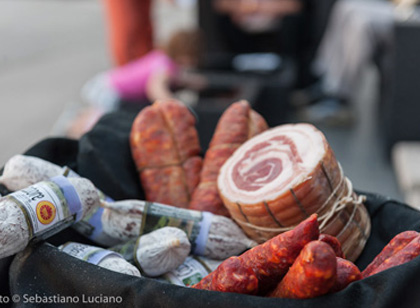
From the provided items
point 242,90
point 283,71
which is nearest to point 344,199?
point 242,90

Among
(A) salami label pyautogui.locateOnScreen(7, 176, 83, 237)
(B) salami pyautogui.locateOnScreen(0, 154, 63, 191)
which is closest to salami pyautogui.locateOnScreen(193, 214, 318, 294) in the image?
(A) salami label pyautogui.locateOnScreen(7, 176, 83, 237)

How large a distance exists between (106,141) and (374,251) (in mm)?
615

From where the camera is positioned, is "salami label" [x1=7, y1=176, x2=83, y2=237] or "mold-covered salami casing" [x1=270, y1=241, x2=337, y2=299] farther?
"salami label" [x1=7, y1=176, x2=83, y2=237]

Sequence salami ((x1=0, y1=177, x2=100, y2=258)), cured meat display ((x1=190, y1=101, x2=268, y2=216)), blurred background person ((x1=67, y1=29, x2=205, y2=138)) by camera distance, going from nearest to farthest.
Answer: salami ((x1=0, y1=177, x2=100, y2=258)), cured meat display ((x1=190, y1=101, x2=268, y2=216)), blurred background person ((x1=67, y1=29, x2=205, y2=138))

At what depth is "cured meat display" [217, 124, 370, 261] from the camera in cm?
92

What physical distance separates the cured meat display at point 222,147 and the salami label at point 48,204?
28cm

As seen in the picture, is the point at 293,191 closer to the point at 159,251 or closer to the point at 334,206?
the point at 334,206

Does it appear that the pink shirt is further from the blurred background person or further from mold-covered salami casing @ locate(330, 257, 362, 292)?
mold-covered salami casing @ locate(330, 257, 362, 292)

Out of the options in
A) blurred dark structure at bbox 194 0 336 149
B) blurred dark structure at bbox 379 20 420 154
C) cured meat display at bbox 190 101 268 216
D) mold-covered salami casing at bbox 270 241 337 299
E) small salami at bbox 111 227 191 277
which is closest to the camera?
mold-covered salami casing at bbox 270 241 337 299

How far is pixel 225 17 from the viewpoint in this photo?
3.73 metres

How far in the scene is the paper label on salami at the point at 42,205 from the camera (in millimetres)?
807

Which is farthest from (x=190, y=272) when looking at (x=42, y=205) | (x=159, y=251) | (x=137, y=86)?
(x=137, y=86)

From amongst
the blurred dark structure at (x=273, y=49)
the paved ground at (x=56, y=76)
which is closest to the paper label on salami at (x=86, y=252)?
the paved ground at (x=56, y=76)

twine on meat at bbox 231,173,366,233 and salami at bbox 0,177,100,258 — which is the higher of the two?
salami at bbox 0,177,100,258
